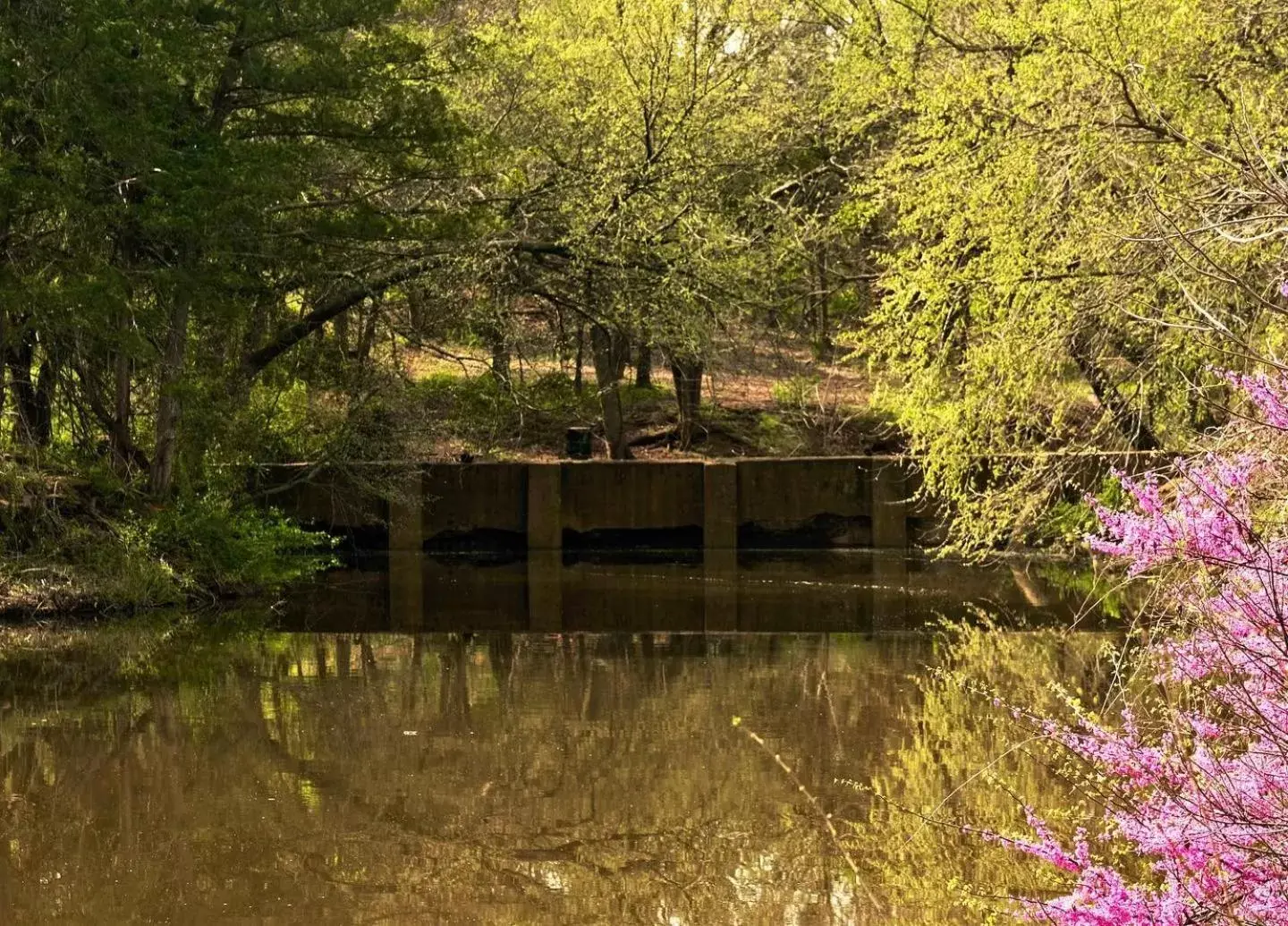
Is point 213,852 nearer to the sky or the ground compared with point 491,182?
nearer to the ground

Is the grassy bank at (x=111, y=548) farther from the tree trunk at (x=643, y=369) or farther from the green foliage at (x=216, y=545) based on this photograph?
the tree trunk at (x=643, y=369)

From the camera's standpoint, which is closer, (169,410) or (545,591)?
(169,410)

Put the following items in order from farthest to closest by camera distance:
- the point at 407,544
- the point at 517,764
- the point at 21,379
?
the point at 407,544 < the point at 21,379 < the point at 517,764

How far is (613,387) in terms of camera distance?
22.9m

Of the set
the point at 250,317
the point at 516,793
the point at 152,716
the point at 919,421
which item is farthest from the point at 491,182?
the point at 516,793

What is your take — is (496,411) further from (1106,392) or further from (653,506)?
(1106,392)

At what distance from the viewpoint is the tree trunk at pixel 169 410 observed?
16.4 m

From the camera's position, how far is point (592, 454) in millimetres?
24172

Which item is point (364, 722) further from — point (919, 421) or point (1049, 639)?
point (1049, 639)

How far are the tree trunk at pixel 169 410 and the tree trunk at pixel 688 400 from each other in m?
8.17

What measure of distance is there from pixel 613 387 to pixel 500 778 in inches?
558

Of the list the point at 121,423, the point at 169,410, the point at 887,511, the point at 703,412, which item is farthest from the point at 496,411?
the point at 121,423

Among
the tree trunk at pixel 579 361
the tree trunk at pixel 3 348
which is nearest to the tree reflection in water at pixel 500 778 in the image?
the tree trunk at pixel 3 348

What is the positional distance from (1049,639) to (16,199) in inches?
367
